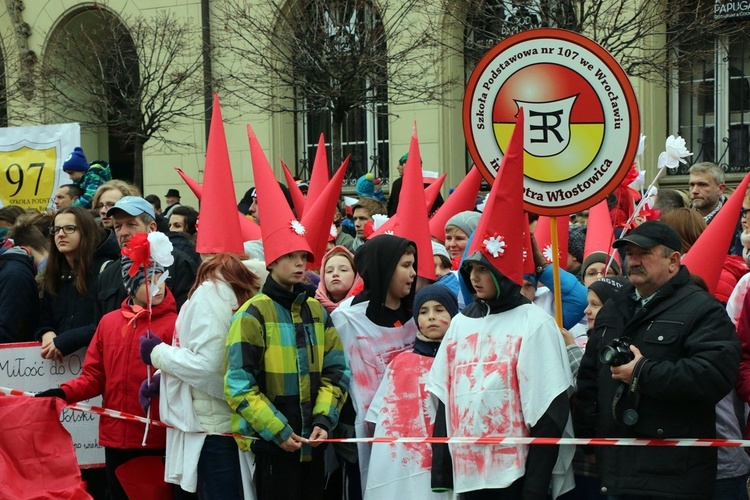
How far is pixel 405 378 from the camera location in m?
5.91

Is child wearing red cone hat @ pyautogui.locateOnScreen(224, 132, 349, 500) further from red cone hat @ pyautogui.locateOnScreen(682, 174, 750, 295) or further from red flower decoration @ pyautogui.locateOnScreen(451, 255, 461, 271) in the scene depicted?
red cone hat @ pyautogui.locateOnScreen(682, 174, 750, 295)

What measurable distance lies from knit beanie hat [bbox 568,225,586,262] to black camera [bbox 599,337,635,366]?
2.91 meters

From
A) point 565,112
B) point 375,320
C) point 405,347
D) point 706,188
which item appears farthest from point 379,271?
point 706,188

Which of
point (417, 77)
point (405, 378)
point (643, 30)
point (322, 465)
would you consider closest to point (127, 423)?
point (322, 465)

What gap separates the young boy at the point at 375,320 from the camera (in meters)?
6.16

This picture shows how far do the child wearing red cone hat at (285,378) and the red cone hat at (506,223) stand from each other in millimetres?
1001

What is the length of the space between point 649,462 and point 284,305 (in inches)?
77.6

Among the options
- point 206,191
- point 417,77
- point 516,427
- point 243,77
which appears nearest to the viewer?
point 516,427

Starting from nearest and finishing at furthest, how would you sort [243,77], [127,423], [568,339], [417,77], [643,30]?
1. [568,339]
2. [127,423]
3. [643,30]
4. [417,77]
5. [243,77]

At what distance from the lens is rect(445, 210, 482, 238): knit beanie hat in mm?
7418

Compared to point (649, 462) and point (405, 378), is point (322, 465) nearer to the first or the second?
point (405, 378)

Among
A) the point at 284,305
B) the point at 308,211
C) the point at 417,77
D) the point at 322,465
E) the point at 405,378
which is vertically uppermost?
the point at 417,77

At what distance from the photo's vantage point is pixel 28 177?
41.8 feet

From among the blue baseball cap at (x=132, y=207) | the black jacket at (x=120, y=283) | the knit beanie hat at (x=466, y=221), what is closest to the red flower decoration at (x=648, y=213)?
the knit beanie hat at (x=466, y=221)
